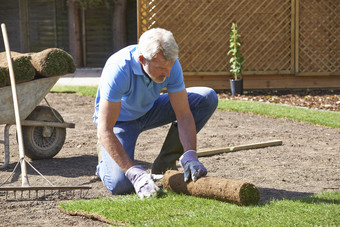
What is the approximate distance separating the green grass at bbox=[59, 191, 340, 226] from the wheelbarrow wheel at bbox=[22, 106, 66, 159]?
152cm

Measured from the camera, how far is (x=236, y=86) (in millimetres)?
9539

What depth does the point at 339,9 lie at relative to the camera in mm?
10148

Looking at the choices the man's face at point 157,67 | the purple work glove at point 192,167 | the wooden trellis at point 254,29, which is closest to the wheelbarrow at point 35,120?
the man's face at point 157,67

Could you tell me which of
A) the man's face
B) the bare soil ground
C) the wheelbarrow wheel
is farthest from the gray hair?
the wheelbarrow wheel

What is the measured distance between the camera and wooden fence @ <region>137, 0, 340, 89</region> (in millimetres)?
9945

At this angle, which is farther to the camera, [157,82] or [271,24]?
[271,24]

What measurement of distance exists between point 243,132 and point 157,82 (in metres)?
2.81

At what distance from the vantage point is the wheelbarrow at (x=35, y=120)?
186 inches

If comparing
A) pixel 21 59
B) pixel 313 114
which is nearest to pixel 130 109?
pixel 21 59

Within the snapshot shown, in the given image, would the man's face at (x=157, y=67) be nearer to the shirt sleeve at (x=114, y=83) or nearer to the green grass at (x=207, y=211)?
the shirt sleeve at (x=114, y=83)

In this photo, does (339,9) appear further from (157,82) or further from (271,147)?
(157,82)

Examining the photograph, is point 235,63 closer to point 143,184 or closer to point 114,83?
point 114,83

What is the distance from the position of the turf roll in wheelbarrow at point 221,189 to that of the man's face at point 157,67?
701mm

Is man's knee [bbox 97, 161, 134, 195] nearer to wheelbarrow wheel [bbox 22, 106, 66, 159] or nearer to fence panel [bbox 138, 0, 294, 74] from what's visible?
wheelbarrow wheel [bbox 22, 106, 66, 159]
